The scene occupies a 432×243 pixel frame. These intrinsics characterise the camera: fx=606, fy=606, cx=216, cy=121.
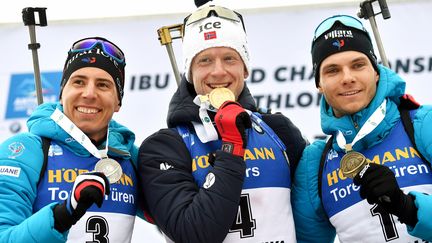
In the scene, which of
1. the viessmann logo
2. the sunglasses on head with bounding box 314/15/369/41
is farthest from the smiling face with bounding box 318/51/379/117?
the viessmann logo

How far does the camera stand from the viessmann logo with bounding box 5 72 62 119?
227 inches

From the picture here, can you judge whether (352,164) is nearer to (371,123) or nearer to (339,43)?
(371,123)

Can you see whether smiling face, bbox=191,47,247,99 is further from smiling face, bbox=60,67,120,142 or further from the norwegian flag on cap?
smiling face, bbox=60,67,120,142

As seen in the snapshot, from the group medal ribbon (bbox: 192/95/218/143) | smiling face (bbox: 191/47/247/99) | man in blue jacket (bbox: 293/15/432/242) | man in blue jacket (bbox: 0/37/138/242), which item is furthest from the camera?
smiling face (bbox: 191/47/247/99)

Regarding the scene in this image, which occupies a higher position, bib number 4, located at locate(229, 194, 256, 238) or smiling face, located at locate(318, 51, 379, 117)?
smiling face, located at locate(318, 51, 379, 117)

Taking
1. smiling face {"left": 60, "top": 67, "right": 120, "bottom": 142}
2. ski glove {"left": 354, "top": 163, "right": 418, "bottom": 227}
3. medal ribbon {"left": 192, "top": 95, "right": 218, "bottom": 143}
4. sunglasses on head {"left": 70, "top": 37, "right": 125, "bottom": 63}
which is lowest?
ski glove {"left": 354, "top": 163, "right": 418, "bottom": 227}

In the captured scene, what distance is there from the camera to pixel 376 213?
2.73 m

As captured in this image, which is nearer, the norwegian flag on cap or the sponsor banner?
the norwegian flag on cap

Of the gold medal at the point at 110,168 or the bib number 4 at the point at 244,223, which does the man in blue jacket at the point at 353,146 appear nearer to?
the bib number 4 at the point at 244,223

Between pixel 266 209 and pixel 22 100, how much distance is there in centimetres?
375

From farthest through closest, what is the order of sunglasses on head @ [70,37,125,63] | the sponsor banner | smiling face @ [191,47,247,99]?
the sponsor banner, sunglasses on head @ [70,37,125,63], smiling face @ [191,47,247,99]

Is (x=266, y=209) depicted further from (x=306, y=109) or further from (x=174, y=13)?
(x=174, y=13)

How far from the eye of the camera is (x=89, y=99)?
2.90 meters

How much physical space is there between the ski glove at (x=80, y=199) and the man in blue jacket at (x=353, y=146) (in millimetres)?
997
